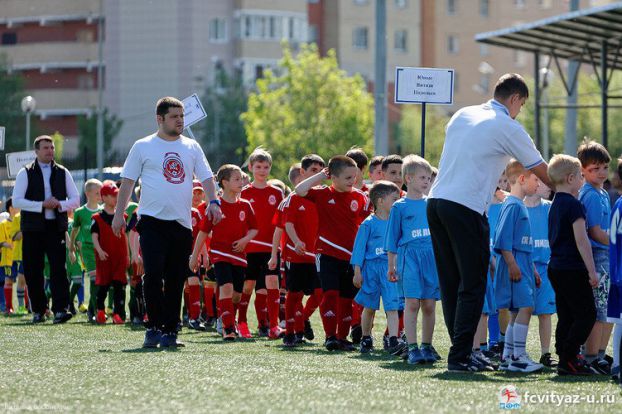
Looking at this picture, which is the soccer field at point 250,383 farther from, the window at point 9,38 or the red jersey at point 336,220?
the window at point 9,38

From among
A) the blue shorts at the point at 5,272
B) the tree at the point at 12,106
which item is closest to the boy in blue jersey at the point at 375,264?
the blue shorts at the point at 5,272

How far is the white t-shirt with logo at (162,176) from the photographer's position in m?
12.6

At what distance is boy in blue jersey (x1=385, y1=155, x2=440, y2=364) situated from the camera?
11.5 meters

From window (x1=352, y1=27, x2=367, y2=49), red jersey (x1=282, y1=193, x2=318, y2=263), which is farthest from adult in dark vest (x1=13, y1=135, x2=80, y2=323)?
window (x1=352, y1=27, x2=367, y2=49)

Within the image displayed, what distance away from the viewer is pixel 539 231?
1210cm

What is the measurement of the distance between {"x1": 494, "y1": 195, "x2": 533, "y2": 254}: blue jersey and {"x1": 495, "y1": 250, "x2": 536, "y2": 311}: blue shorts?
0.29 feet

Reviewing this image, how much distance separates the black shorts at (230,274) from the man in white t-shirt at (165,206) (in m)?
1.52

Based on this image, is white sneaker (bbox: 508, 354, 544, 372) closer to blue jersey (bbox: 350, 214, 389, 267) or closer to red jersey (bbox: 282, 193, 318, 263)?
blue jersey (bbox: 350, 214, 389, 267)

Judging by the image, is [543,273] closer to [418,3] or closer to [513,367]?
[513,367]

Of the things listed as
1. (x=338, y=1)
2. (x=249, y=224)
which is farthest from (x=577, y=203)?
(x=338, y=1)

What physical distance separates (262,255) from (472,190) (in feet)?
17.9

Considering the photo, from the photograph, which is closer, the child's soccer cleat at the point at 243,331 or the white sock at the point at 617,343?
the white sock at the point at 617,343

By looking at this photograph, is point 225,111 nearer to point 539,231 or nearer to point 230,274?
point 230,274

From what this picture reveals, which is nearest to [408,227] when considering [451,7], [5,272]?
[5,272]
